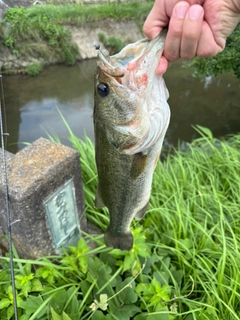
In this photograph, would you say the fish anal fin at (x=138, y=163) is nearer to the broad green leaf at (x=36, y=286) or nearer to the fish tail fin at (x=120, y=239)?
the fish tail fin at (x=120, y=239)

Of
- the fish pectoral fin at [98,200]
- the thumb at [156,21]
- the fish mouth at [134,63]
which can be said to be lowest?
the fish pectoral fin at [98,200]

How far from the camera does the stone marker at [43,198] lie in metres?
1.91

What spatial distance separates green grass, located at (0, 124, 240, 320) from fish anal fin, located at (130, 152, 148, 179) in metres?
0.72

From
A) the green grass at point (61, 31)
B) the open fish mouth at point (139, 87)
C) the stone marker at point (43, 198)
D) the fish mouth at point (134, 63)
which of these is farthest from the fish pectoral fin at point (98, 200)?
the green grass at point (61, 31)

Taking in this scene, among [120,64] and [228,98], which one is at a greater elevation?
[120,64]

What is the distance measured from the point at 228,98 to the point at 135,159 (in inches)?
317

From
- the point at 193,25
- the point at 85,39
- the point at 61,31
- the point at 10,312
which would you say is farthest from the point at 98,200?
the point at 85,39

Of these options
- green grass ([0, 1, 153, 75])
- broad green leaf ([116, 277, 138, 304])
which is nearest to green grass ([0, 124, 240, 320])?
broad green leaf ([116, 277, 138, 304])

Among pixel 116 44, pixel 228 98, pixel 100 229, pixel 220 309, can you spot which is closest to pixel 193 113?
pixel 228 98

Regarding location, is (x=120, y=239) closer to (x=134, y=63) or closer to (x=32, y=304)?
(x=32, y=304)

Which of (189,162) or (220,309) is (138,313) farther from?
(189,162)

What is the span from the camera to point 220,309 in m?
1.89

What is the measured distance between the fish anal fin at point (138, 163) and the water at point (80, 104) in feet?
14.9

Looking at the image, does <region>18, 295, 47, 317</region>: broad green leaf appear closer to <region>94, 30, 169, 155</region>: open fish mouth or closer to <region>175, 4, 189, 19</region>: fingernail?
<region>94, 30, 169, 155</region>: open fish mouth
